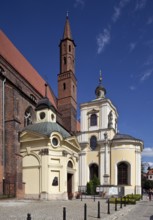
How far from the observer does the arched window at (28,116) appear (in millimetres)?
30522

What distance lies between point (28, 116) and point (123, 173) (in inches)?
655

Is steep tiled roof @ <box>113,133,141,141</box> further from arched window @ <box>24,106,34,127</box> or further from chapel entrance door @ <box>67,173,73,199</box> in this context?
arched window @ <box>24,106,34,127</box>

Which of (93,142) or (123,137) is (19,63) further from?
(123,137)

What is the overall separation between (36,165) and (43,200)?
3.07 m

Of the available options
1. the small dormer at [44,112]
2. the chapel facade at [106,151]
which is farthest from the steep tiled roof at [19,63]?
the chapel facade at [106,151]

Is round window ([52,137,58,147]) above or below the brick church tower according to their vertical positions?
below

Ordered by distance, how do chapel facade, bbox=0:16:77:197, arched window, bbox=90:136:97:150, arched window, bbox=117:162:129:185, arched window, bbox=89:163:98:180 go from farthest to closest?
arched window, bbox=90:136:97:150 < arched window, bbox=89:163:98:180 < arched window, bbox=117:162:129:185 < chapel facade, bbox=0:16:77:197

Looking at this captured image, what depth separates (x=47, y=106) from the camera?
30141mm

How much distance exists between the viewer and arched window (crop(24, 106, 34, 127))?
100 feet

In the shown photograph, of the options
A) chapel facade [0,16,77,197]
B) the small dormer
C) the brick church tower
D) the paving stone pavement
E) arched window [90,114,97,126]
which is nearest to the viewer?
the paving stone pavement

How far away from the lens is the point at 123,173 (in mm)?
40406

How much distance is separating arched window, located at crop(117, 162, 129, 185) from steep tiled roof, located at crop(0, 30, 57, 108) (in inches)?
565

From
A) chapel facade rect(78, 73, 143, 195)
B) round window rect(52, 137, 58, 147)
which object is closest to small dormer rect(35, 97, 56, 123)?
round window rect(52, 137, 58, 147)

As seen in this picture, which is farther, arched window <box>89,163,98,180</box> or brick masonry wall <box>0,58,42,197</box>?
arched window <box>89,163,98,180</box>
